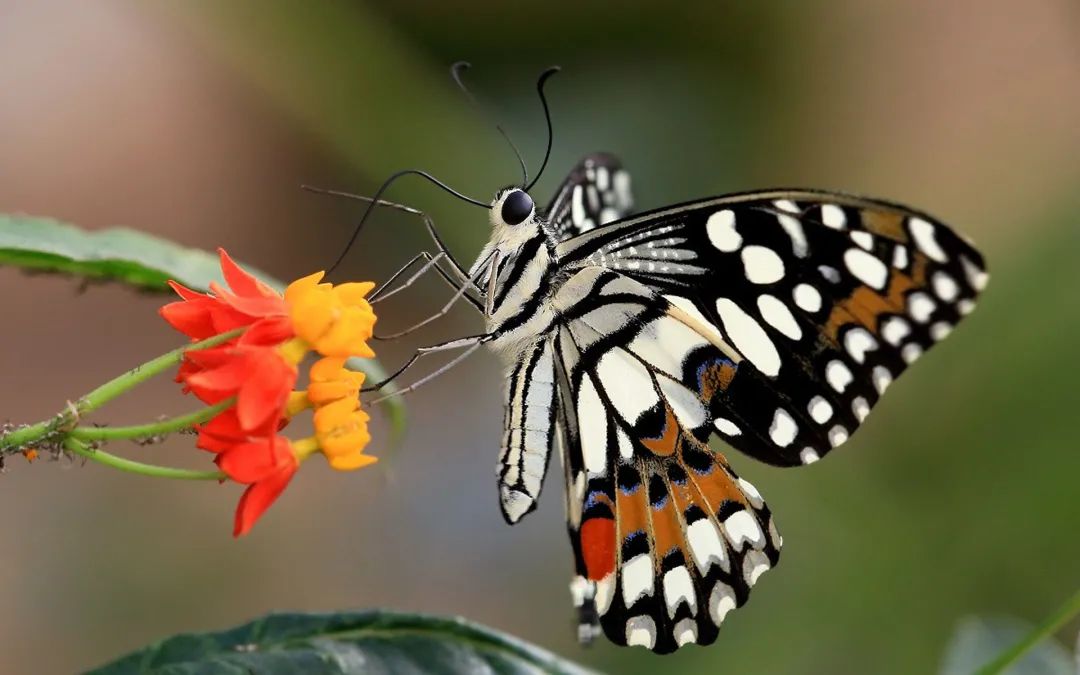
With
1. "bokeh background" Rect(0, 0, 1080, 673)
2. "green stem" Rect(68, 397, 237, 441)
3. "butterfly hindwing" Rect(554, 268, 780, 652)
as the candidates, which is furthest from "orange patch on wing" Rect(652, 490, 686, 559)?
"bokeh background" Rect(0, 0, 1080, 673)

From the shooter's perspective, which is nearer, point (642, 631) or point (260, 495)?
point (260, 495)

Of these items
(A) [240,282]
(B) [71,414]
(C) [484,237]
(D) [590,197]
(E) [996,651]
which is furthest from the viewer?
(C) [484,237]

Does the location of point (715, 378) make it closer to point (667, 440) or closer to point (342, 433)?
point (667, 440)

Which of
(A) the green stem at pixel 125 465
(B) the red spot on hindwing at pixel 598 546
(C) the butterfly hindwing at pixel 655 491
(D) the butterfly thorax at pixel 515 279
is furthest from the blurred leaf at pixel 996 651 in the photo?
(A) the green stem at pixel 125 465

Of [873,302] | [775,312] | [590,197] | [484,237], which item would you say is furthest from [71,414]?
[484,237]

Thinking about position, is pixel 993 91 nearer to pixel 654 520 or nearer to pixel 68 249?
pixel 654 520

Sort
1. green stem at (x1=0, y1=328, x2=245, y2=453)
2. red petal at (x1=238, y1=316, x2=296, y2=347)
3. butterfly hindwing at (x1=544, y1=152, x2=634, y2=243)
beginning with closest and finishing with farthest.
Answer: green stem at (x1=0, y1=328, x2=245, y2=453)
red petal at (x1=238, y1=316, x2=296, y2=347)
butterfly hindwing at (x1=544, y1=152, x2=634, y2=243)

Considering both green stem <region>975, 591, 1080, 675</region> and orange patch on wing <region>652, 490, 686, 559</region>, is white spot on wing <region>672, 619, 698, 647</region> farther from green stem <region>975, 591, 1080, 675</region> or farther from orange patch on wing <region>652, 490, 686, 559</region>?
green stem <region>975, 591, 1080, 675</region>
